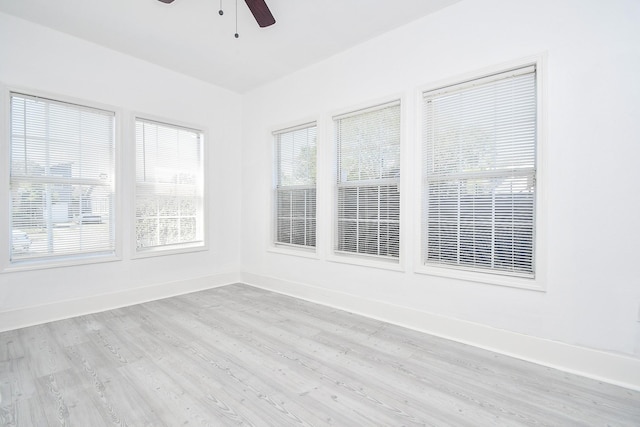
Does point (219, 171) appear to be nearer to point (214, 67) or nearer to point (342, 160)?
point (214, 67)

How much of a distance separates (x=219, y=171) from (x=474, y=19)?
12.1 feet

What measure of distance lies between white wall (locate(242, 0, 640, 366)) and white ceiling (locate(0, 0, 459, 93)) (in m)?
0.42

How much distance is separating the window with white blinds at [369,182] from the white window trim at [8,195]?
2.64 m

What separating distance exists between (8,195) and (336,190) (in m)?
3.35

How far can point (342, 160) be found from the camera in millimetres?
3662

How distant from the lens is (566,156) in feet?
7.27

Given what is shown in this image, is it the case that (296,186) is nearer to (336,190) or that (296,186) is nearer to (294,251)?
(336,190)

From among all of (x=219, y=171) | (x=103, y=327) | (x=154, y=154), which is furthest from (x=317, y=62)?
(x=103, y=327)

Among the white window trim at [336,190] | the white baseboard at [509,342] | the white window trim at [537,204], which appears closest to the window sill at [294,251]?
the white window trim at [336,190]

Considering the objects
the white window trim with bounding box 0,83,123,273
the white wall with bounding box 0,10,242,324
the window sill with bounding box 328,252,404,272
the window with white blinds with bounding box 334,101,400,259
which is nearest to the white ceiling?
the white wall with bounding box 0,10,242,324

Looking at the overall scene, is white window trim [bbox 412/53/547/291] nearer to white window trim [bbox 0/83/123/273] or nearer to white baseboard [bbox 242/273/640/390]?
white baseboard [bbox 242/273/640/390]

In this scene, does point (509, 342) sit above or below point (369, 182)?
below

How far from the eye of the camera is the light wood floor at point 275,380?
1.68 m

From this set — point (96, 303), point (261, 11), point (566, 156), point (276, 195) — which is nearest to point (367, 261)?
point (276, 195)
